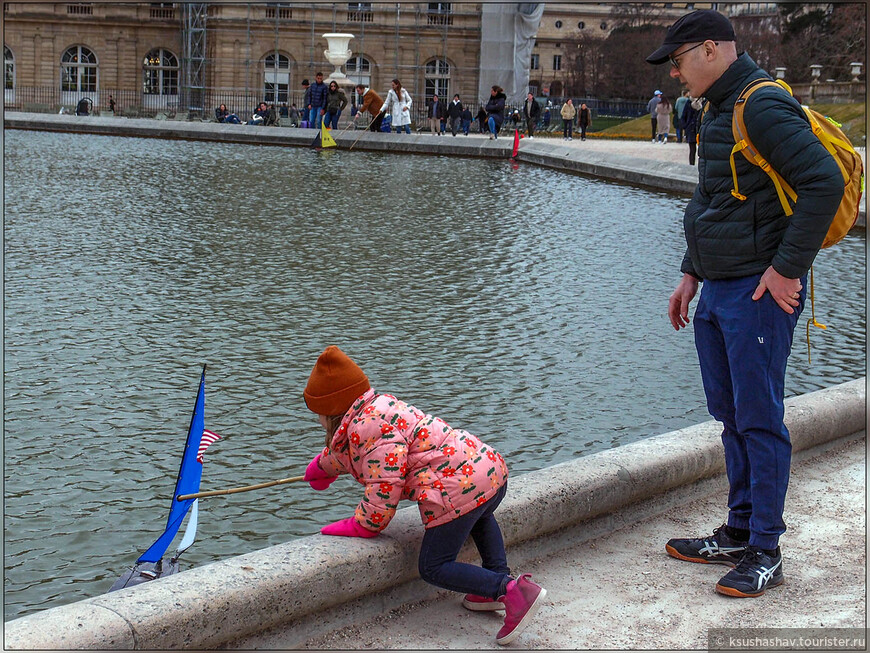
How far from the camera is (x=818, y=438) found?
4766 millimetres

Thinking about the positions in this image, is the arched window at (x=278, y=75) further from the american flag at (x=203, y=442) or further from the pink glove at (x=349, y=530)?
the pink glove at (x=349, y=530)

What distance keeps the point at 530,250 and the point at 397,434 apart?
27.3 feet

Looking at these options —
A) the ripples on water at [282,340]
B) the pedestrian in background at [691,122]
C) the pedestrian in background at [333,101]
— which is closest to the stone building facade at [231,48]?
the pedestrian in background at [333,101]

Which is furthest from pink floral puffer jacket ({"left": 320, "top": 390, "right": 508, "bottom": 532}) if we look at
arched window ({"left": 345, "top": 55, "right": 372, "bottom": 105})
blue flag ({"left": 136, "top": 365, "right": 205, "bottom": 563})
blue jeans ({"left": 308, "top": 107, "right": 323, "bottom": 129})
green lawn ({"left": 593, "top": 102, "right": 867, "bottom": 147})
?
arched window ({"left": 345, "top": 55, "right": 372, "bottom": 105})

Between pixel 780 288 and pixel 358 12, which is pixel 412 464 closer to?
pixel 780 288

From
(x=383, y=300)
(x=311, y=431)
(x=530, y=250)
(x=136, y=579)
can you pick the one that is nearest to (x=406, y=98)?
(x=530, y=250)

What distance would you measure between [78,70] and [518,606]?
58951 millimetres

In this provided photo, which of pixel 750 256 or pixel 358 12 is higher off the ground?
pixel 358 12

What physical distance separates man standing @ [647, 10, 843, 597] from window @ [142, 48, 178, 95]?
5748 centimetres

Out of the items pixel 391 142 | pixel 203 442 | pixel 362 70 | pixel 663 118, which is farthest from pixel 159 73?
pixel 203 442

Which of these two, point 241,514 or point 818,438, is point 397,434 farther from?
point 818,438

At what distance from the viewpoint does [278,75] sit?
2231 inches

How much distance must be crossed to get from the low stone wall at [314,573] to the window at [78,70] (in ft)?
189

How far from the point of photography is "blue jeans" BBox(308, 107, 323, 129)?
30036 millimetres
